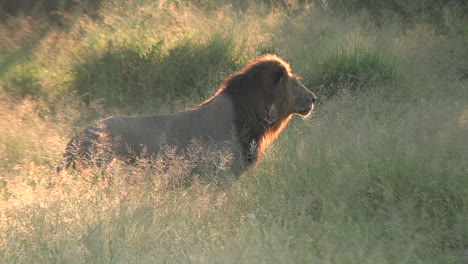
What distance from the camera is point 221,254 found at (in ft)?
13.8

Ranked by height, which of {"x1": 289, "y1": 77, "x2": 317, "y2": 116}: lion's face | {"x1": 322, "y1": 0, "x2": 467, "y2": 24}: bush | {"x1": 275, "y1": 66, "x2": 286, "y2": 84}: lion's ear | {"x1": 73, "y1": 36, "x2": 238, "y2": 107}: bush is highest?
{"x1": 275, "y1": 66, "x2": 286, "y2": 84}: lion's ear

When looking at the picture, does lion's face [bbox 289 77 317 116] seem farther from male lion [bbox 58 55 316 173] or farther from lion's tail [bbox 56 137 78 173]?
lion's tail [bbox 56 137 78 173]

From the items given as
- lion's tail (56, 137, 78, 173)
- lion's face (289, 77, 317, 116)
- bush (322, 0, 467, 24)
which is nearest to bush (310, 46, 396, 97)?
lion's face (289, 77, 317, 116)

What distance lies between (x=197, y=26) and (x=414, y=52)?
3.59 m

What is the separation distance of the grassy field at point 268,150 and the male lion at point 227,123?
0.97 feet

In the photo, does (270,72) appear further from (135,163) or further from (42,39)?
(42,39)

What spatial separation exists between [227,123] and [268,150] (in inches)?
22.4

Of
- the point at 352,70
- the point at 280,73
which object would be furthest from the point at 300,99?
the point at 352,70

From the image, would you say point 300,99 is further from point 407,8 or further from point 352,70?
point 407,8

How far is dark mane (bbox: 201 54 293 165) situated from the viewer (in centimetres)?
694

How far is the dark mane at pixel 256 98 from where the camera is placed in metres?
6.94

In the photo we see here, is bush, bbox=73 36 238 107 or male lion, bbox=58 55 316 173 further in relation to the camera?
bush, bbox=73 36 238 107

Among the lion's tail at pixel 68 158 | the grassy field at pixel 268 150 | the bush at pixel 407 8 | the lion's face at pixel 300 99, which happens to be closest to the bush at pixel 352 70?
the grassy field at pixel 268 150

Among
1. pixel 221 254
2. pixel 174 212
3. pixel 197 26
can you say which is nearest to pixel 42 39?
pixel 197 26
